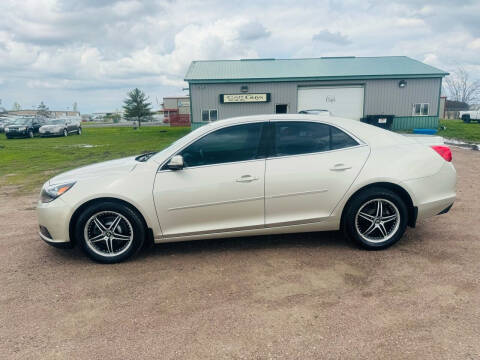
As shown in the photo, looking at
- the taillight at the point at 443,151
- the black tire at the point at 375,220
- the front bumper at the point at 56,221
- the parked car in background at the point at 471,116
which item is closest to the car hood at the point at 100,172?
the front bumper at the point at 56,221

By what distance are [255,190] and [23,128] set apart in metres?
27.3

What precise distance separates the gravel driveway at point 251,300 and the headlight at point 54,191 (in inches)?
30.1

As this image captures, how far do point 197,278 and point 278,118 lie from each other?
203 centimetres

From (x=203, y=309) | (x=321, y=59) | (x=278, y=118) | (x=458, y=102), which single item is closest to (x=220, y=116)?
(x=321, y=59)

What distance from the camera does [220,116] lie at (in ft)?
78.7

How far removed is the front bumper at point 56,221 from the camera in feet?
12.3

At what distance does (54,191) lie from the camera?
12.7 feet

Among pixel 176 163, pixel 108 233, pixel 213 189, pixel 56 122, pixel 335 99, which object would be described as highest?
pixel 335 99

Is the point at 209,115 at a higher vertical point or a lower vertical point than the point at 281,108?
lower

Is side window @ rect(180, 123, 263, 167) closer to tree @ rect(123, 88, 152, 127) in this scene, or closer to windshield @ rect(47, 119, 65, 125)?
windshield @ rect(47, 119, 65, 125)

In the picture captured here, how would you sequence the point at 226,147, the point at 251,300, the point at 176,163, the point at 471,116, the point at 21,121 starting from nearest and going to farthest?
the point at 251,300
the point at 176,163
the point at 226,147
the point at 21,121
the point at 471,116

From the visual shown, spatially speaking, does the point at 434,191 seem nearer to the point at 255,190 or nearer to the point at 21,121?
the point at 255,190

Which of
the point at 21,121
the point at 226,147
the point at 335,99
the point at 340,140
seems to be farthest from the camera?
the point at 21,121

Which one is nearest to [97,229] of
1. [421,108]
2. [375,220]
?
[375,220]
